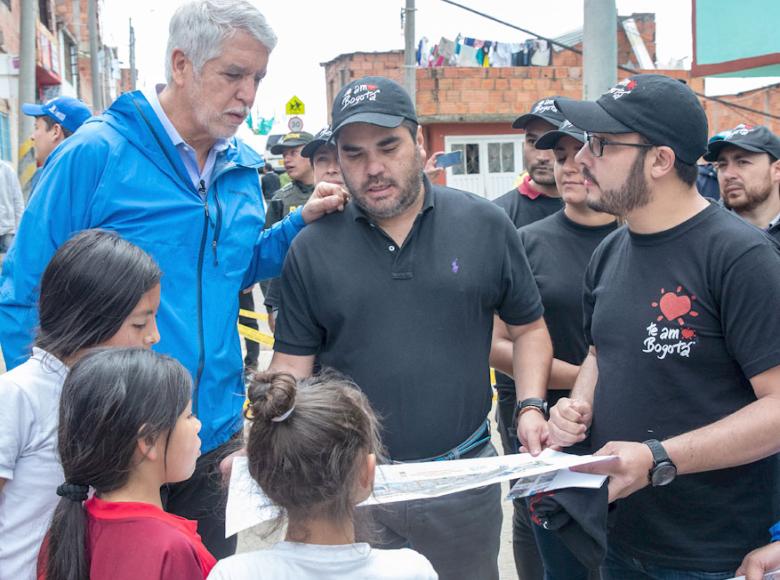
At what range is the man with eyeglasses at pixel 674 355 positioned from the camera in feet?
7.90

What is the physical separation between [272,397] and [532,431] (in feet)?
4.06

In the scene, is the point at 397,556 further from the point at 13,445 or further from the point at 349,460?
the point at 13,445

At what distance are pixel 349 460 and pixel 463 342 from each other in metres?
1.06

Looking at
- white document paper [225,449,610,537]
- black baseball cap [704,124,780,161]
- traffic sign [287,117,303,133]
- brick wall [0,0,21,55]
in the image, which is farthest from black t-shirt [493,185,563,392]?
brick wall [0,0,21,55]

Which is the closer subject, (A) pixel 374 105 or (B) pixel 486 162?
(A) pixel 374 105

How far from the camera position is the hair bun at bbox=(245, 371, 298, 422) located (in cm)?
196

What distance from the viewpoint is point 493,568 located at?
306 centimetres

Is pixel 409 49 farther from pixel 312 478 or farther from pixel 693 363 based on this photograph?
pixel 312 478

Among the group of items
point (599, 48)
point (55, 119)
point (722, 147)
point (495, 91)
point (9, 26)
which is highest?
point (9, 26)

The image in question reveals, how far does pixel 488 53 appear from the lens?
27312 mm

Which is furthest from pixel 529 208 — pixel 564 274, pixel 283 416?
pixel 283 416

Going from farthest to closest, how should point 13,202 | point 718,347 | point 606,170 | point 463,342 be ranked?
point 13,202 → point 463,342 → point 606,170 → point 718,347

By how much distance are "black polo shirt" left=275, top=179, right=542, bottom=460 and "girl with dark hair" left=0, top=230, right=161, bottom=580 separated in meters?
0.60

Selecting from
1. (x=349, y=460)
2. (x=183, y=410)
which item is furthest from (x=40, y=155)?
(x=349, y=460)
